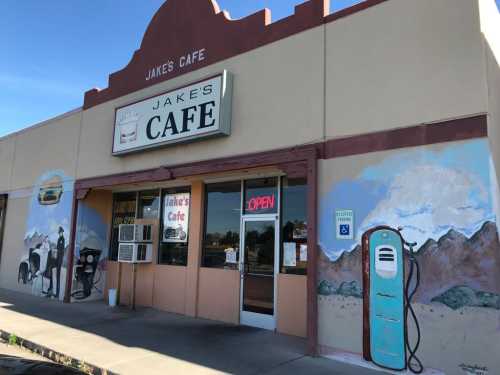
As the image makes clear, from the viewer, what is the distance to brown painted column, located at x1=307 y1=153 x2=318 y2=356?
22.0ft

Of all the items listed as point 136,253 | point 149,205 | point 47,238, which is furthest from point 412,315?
point 47,238

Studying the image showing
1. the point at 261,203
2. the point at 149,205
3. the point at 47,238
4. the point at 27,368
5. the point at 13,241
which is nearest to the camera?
the point at 27,368

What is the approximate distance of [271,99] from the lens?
8031mm

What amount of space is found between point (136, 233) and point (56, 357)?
4.60 meters

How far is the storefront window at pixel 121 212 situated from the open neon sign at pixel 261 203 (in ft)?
14.7

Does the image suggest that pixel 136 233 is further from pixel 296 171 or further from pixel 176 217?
pixel 296 171

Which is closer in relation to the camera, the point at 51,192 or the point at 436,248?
the point at 436,248

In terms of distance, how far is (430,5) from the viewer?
6219 mm

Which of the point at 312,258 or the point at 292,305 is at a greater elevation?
the point at 312,258

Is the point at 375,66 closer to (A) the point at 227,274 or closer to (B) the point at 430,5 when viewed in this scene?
(B) the point at 430,5

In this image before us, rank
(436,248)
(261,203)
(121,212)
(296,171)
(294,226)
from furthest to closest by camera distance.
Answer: (121,212) < (261,203) < (294,226) < (296,171) < (436,248)

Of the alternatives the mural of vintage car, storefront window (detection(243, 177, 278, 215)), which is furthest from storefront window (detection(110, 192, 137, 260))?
storefront window (detection(243, 177, 278, 215))

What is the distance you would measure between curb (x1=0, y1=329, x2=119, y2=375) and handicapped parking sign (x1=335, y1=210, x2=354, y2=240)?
3.95m
